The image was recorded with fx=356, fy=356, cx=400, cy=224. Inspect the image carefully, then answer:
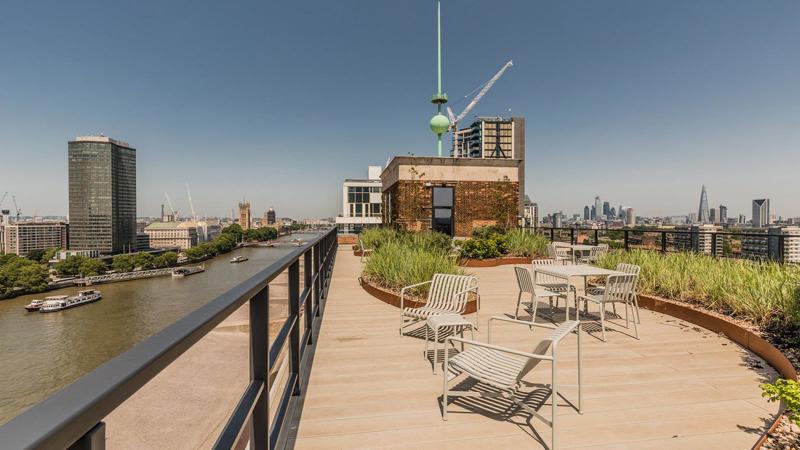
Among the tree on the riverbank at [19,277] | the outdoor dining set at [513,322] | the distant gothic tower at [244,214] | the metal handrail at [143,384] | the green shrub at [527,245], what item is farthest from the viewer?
the distant gothic tower at [244,214]

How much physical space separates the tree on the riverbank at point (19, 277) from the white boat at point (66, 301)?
229cm

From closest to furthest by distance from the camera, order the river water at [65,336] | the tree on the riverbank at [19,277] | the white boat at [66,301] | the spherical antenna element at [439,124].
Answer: the spherical antenna element at [439,124], the river water at [65,336], the white boat at [66,301], the tree on the riverbank at [19,277]

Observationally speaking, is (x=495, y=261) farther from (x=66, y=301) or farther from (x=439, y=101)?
(x=66, y=301)

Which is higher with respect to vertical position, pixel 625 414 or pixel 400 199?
pixel 400 199

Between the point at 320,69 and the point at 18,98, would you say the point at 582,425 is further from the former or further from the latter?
the point at 18,98

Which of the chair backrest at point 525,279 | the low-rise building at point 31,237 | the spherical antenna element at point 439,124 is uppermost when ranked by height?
the spherical antenna element at point 439,124

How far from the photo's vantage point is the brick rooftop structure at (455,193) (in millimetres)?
14766

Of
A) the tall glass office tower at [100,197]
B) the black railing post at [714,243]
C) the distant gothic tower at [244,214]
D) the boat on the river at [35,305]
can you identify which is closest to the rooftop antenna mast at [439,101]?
the black railing post at [714,243]

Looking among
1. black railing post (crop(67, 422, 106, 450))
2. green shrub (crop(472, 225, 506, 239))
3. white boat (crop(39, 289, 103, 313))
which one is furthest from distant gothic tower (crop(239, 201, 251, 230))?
black railing post (crop(67, 422, 106, 450))

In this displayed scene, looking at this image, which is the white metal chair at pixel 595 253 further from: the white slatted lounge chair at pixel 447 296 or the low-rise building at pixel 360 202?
the low-rise building at pixel 360 202

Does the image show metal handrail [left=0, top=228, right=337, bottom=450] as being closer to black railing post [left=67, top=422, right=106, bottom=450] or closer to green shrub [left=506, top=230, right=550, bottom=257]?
black railing post [left=67, top=422, right=106, bottom=450]

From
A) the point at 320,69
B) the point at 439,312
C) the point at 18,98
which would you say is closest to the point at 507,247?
the point at 439,312

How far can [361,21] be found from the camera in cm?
1966

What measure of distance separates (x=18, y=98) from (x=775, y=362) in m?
66.5
